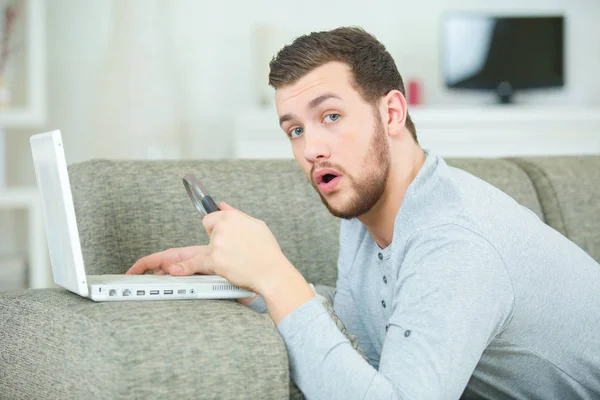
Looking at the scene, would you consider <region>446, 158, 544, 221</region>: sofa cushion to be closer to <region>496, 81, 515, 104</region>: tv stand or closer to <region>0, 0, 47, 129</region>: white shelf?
<region>0, 0, 47, 129</region>: white shelf

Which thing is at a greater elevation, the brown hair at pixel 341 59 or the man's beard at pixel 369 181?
the brown hair at pixel 341 59

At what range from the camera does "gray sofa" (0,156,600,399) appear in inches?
37.7

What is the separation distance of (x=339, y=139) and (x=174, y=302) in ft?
1.31

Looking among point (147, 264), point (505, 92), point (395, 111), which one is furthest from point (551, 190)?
point (505, 92)

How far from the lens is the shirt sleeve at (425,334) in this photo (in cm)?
102

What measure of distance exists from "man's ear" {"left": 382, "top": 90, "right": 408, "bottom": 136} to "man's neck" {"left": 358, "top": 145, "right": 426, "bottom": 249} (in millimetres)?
43

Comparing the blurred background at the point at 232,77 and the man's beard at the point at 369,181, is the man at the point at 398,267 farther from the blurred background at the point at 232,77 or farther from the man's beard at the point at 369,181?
the blurred background at the point at 232,77

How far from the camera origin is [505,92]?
4445mm

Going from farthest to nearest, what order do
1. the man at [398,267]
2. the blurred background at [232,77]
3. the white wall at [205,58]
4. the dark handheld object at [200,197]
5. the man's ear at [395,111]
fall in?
the white wall at [205,58] < the blurred background at [232,77] < the man's ear at [395,111] < the dark handheld object at [200,197] < the man at [398,267]

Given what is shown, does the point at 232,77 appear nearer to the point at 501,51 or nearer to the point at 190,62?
the point at 190,62

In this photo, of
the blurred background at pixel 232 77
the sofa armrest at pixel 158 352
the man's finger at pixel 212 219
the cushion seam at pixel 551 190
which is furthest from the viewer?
the blurred background at pixel 232 77

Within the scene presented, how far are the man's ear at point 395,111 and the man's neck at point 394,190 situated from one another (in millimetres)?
43

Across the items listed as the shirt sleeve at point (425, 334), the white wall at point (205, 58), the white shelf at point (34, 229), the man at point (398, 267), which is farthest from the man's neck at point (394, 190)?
the white wall at point (205, 58)

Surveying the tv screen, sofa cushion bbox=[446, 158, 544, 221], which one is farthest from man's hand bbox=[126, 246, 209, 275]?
the tv screen
